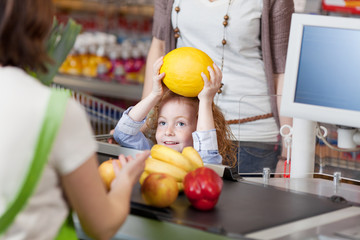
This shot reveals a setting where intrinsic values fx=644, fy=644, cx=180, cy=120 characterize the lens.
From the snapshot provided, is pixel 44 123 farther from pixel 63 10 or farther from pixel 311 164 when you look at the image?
pixel 63 10

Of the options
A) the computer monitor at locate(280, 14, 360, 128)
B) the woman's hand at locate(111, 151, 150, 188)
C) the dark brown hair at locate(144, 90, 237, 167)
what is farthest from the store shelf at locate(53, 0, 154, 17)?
the woman's hand at locate(111, 151, 150, 188)

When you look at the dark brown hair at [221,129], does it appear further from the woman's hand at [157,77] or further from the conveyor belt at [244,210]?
the conveyor belt at [244,210]

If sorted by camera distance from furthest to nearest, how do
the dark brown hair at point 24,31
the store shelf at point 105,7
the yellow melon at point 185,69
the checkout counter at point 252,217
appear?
the store shelf at point 105,7 < the yellow melon at point 185,69 < the checkout counter at point 252,217 < the dark brown hair at point 24,31

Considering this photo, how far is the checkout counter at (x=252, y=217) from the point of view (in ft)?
4.44

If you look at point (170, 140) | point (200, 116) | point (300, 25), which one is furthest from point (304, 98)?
point (170, 140)

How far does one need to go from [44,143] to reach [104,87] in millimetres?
3263

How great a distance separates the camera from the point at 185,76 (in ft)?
6.42

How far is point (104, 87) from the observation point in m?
4.39

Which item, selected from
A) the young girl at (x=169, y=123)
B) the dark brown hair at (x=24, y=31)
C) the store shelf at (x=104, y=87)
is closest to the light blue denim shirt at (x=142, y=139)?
the young girl at (x=169, y=123)

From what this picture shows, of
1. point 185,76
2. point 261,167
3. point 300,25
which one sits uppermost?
point 300,25

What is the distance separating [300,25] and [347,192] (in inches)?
19.2

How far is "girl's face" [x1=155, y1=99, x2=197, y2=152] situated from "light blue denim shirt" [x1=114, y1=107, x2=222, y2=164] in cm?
8

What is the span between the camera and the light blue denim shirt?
1.98 m

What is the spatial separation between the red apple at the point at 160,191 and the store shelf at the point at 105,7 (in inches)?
140
